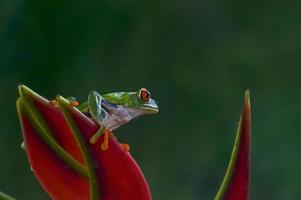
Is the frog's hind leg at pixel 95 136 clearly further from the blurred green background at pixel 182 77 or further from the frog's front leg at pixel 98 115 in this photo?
the blurred green background at pixel 182 77

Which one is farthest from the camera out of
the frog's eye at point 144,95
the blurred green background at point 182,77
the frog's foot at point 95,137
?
the blurred green background at point 182,77

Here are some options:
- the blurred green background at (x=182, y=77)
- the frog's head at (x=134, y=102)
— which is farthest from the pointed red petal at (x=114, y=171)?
the blurred green background at (x=182, y=77)

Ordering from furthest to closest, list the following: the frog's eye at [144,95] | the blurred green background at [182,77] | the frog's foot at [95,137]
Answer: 1. the blurred green background at [182,77]
2. the frog's eye at [144,95]
3. the frog's foot at [95,137]

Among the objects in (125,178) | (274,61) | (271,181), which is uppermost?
(125,178)

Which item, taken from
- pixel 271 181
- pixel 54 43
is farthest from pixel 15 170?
pixel 271 181

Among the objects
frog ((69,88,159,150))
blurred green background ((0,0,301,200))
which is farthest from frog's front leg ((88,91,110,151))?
blurred green background ((0,0,301,200))

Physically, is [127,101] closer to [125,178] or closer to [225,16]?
[125,178]
